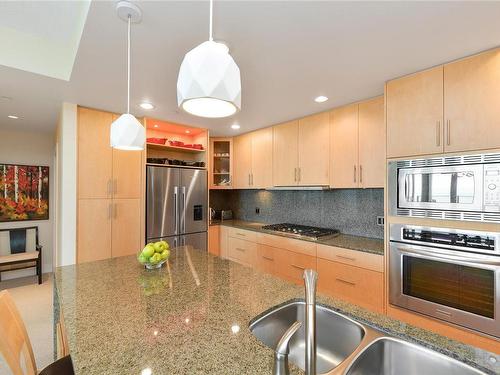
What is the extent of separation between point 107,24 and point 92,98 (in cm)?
132

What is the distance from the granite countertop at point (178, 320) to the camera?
0.77 metres

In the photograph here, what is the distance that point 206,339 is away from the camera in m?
0.88

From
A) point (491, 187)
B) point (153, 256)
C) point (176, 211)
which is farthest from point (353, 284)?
point (176, 211)

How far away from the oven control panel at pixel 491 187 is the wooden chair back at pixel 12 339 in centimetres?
260

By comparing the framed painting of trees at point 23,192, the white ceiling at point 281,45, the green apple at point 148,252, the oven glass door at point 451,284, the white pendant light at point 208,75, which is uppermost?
the white ceiling at point 281,45

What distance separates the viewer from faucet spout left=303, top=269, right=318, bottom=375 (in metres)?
0.60

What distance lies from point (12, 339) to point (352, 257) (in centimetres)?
235

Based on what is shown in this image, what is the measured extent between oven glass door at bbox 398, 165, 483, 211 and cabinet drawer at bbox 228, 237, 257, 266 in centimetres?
198

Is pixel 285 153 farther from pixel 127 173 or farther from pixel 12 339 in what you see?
pixel 12 339

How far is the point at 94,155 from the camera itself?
2.71 metres

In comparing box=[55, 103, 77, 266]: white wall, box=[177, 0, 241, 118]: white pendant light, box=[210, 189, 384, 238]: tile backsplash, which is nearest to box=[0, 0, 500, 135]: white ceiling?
box=[55, 103, 77, 266]: white wall

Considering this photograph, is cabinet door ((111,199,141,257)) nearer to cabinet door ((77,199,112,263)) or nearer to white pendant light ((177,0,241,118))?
cabinet door ((77,199,112,263))

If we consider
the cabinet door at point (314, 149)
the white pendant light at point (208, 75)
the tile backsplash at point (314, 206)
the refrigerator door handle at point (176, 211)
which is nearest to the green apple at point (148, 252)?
the white pendant light at point (208, 75)

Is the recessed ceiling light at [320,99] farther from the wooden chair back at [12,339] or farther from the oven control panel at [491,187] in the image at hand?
the wooden chair back at [12,339]
